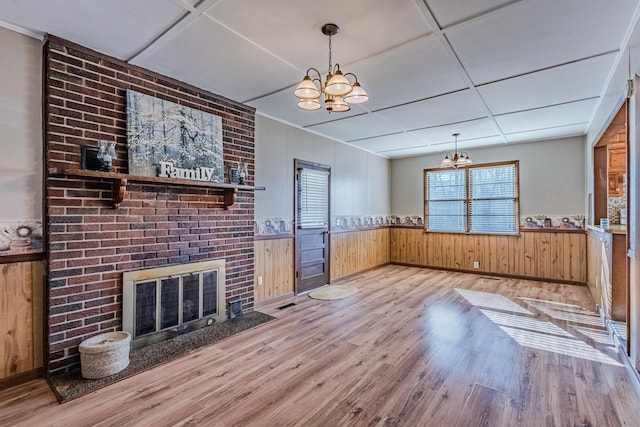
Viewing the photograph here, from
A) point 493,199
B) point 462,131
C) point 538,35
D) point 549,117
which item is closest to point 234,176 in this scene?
point 538,35

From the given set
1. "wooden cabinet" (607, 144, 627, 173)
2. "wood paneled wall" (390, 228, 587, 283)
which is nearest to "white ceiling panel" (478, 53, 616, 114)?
"wooden cabinet" (607, 144, 627, 173)

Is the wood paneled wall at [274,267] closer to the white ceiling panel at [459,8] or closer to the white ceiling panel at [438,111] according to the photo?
the white ceiling panel at [438,111]

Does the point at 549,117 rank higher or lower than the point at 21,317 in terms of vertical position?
higher

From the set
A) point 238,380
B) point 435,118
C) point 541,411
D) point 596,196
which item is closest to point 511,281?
point 596,196

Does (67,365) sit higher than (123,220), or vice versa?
(123,220)

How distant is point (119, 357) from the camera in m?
2.54

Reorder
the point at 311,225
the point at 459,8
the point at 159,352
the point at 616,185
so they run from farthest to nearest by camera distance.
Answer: the point at 311,225, the point at 616,185, the point at 159,352, the point at 459,8

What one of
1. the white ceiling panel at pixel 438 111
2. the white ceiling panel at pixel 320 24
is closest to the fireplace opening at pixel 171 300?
the white ceiling panel at pixel 320 24

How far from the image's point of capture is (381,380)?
246 cm

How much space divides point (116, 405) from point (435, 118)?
461 centimetres

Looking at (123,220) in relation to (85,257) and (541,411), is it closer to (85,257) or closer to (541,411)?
(85,257)

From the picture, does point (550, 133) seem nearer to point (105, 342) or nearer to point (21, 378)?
point (105, 342)

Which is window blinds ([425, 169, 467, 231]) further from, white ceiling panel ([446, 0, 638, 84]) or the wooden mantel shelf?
the wooden mantel shelf

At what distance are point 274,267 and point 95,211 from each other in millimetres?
2350
